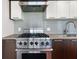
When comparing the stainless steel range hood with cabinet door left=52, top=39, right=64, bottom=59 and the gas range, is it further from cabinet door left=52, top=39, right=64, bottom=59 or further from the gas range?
cabinet door left=52, top=39, right=64, bottom=59

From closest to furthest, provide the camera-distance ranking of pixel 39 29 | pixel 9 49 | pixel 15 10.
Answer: pixel 9 49, pixel 15 10, pixel 39 29

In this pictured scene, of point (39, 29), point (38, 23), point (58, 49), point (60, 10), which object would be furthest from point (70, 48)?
point (38, 23)

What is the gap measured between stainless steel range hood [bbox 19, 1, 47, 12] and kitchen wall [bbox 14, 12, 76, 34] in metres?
0.13

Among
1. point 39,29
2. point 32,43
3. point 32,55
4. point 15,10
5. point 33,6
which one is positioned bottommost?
point 32,55

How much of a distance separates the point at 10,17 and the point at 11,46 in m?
0.92

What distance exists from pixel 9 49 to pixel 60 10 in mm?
1690

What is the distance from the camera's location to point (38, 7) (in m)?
4.13

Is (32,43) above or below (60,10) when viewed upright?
below

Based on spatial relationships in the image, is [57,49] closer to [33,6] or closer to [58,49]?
[58,49]

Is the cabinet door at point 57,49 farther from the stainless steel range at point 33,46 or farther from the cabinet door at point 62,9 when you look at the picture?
the cabinet door at point 62,9

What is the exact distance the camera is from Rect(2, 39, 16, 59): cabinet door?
133 inches

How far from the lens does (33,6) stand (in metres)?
4.05

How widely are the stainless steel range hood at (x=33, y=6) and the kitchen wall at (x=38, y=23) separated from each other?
0.41 feet

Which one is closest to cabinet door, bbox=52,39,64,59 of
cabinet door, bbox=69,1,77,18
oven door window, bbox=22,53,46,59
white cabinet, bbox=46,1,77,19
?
oven door window, bbox=22,53,46,59
